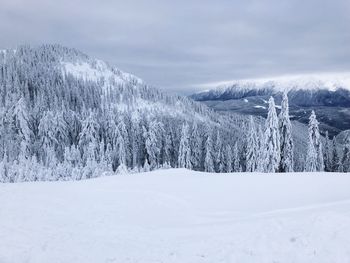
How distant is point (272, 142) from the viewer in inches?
1853

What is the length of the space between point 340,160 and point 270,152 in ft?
109

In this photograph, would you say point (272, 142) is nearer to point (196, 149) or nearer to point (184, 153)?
point (184, 153)

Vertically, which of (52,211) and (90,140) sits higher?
(90,140)

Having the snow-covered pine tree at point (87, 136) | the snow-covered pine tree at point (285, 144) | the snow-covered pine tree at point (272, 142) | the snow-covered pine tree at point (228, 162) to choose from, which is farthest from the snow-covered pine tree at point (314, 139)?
the snow-covered pine tree at point (87, 136)

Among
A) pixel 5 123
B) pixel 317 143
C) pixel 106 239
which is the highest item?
→ pixel 5 123

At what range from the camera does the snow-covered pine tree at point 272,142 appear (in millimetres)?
46531

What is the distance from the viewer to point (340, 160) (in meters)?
73.2

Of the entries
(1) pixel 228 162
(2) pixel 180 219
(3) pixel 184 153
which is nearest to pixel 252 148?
(3) pixel 184 153

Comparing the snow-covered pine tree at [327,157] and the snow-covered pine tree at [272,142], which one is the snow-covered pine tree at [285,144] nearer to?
the snow-covered pine tree at [272,142]

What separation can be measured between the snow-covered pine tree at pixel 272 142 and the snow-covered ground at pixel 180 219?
18.7m

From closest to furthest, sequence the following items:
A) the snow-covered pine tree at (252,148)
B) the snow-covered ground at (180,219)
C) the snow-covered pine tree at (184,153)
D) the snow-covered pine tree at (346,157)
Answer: the snow-covered ground at (180,219), the snow-covered pine tree at (252,148), the snow-covered pine tree at (346,157), the snow-covered pine tree at (184,153)

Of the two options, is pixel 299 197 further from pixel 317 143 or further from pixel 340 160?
pixel 340 160

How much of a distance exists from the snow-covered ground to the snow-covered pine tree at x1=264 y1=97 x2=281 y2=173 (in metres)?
18.7

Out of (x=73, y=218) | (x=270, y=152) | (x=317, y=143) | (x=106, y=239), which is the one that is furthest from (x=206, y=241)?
(x=317, y=143)
